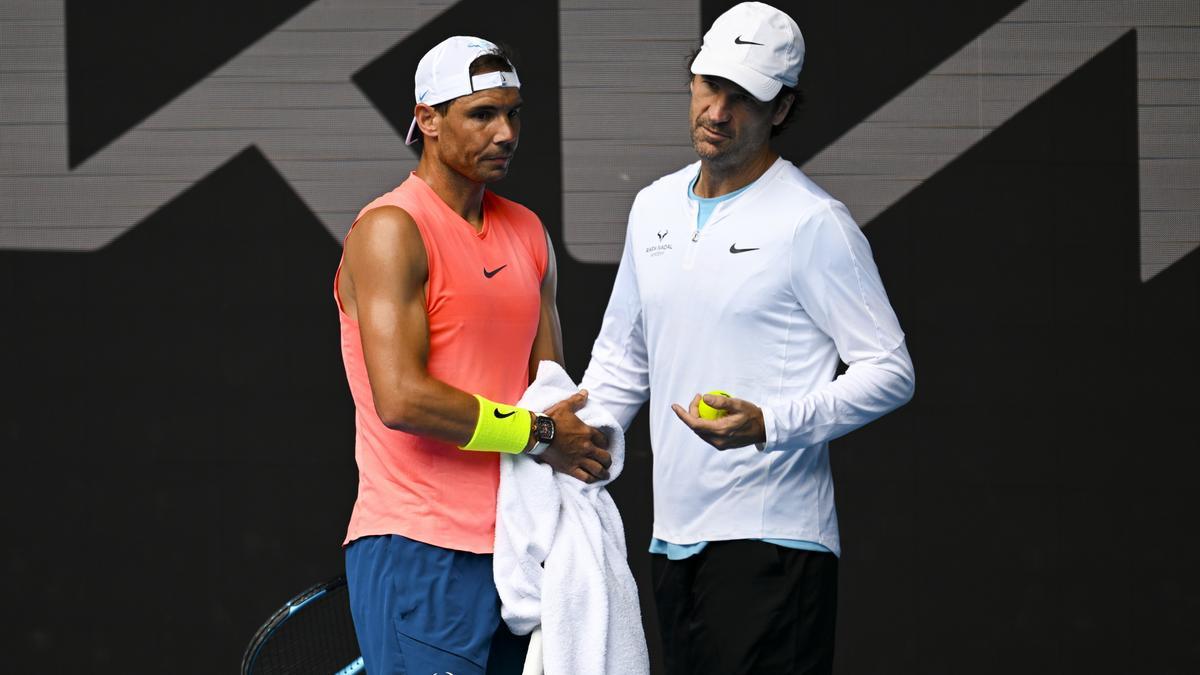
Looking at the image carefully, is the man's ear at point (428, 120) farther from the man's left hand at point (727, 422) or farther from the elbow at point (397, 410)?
the man's left hand at point (727, 422)

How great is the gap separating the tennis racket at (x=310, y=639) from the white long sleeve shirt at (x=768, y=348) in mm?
623

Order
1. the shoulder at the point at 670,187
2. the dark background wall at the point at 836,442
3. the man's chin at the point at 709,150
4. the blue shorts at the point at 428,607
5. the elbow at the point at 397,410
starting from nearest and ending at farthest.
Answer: the elbow at the point at 397,410
the blue shorts at the point at 428,607
the man's chin at the point at 709,150
the shoulder at the point at 670,187
the dark background wall at the point at 836,442

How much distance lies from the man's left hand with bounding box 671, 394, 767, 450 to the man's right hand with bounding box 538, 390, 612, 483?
0.17 meters

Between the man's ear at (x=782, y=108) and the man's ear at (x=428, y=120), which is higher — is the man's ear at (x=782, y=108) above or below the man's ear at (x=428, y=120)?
above

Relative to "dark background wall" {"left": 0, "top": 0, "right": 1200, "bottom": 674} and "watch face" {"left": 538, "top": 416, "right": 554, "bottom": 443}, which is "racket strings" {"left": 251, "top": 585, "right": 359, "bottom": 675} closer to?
"watch face" {"left": 538, "top": 416, "right": 554, "bottom": 443}

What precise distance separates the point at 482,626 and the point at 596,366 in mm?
606

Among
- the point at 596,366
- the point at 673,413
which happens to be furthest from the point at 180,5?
the point at 673,413

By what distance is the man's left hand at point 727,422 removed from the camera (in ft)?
7.23

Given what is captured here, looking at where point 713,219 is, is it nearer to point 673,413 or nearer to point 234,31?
point 673,413

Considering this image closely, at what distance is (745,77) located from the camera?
237cm

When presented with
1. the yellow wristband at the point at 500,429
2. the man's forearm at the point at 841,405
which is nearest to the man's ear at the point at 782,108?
the man's forearm at the point at 841,405

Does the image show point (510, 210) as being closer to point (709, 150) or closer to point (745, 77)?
point (709, 150)

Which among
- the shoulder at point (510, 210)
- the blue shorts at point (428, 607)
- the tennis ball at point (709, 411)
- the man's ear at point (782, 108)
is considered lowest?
the blue shorts at point (428, 607)

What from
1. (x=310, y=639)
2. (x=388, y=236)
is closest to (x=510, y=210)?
(x=388, y=236)
